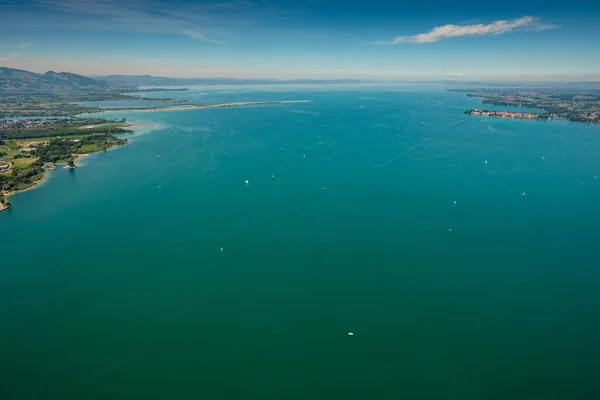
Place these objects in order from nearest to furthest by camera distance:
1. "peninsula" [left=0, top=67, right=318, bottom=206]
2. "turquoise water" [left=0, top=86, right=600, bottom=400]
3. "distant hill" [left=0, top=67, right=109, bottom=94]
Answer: "turquoise water" [left=0, top=86, right=600, bottom=400]
"peninsula" [left=0, top=67, right=318, bottom=206]
"distant hill" [left=0, top=67, right=109, bottom=94]

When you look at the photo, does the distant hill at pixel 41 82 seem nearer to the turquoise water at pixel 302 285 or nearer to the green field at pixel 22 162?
the green field at pixel 22 162

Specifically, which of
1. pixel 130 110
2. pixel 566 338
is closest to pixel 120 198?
pixel 566 338

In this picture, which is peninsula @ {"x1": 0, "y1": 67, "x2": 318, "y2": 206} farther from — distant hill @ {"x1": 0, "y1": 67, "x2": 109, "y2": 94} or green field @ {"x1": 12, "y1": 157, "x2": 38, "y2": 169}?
distant hill @ {"x1": 0, "y1": 67, "x2": 109, "y2": 94}

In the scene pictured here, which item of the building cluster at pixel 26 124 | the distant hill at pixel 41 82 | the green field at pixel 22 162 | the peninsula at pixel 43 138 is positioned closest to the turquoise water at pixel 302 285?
the peninsula at pixel 43 138

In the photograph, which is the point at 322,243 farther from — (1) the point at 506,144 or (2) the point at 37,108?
(2) the point at 37,108

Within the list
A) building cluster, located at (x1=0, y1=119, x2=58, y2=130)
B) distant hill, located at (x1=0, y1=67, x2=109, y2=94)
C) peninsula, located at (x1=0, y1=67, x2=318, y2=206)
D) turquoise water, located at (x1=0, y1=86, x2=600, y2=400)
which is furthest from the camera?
distant hill, located at (x1=0, y1=67, x2=109, y2=94)

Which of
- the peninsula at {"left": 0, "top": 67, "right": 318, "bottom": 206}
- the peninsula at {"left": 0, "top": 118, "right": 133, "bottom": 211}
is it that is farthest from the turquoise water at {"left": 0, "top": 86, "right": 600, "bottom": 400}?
the peninsula at {"left": 0, "top": 67, "right": 318, "bottom": 206}

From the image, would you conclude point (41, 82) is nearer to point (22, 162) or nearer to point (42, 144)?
point (42, 144)

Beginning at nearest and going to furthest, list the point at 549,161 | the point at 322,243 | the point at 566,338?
the point at 566,338
the point at 322,243
the point at 549,161
